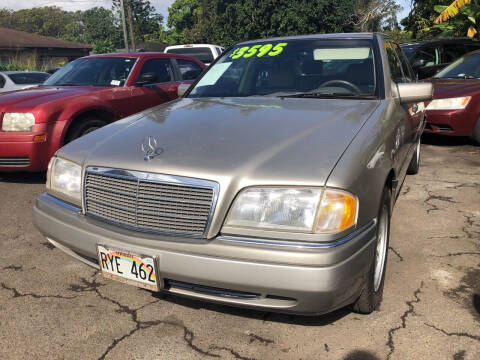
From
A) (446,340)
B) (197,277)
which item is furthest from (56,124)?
(446,340)

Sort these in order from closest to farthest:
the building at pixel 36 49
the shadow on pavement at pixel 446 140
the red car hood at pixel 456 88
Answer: the red car hood at pixel 456 88 → the shadow on pavement at pixel 446 140 → the building at pixel 36 49

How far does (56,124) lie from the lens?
469 centimetres

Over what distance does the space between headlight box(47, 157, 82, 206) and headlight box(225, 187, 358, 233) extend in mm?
963

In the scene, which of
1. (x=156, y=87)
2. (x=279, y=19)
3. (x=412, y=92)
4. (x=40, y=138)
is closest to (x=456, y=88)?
(x=412, y=92)

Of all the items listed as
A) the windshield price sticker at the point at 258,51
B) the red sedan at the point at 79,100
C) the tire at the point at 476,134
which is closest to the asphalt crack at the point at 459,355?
the windshield price sticker at the point at 258,51

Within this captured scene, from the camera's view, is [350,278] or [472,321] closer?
[350,278]

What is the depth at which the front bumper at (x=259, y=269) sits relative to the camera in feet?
5.85

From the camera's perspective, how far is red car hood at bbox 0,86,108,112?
465cm

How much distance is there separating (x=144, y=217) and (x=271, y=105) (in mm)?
1275

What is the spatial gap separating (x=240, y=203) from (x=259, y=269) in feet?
1.00

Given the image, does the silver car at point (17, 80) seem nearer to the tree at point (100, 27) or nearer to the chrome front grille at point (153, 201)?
the chrome front grille at point (153, 201)

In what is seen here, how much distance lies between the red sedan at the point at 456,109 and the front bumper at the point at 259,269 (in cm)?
487

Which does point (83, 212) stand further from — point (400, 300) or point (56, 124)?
point (56, 124)

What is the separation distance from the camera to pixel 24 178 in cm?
526
